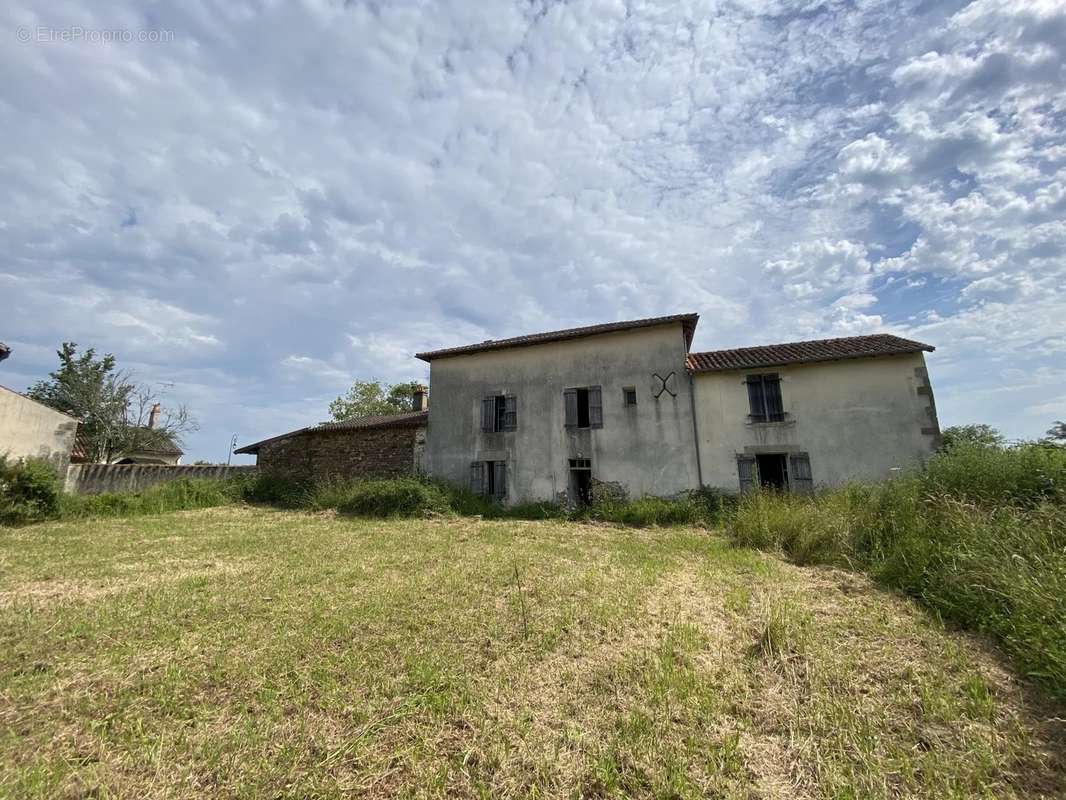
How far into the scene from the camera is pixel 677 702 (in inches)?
115

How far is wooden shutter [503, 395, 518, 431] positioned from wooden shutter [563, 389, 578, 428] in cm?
166

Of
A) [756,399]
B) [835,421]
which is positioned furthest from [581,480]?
[835,421]

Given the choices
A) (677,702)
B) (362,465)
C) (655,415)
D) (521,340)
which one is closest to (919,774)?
(677,702)

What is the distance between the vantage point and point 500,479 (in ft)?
46.8

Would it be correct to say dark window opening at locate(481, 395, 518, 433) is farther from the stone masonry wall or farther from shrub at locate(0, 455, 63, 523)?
shrub at locate(0, 455, 63, 523)

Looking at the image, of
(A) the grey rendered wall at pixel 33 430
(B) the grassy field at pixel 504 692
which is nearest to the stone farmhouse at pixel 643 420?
(A) the grey rendered wall at pixel 33 430

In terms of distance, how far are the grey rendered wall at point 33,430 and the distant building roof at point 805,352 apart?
714 inches

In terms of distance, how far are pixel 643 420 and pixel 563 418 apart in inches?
93.6

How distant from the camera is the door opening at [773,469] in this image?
12.0 m

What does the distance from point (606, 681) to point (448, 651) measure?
3.96 feet

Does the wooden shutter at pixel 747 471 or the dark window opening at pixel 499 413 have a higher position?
the dark window opening at pixel 499 413

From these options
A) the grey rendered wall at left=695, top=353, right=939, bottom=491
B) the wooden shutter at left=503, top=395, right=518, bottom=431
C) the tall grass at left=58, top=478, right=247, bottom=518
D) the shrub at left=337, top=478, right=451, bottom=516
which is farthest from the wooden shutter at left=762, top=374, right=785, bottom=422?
the tall grass at left=58, top=478, right=247, bottom=518

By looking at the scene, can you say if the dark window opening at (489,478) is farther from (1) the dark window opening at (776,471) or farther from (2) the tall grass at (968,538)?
(2) the tall grass at (968,538)

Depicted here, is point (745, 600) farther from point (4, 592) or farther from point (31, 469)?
point (31, 469)
